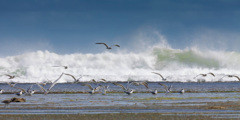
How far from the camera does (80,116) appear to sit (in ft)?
111

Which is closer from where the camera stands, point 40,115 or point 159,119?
point 159,119

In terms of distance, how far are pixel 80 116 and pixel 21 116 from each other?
4.85 metres

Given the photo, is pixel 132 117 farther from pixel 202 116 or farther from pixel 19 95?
pixel 19 95

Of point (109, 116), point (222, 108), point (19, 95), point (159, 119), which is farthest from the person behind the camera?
point (19, 95)

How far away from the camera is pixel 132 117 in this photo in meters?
32.8

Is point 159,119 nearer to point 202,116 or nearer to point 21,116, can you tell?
point 202,116

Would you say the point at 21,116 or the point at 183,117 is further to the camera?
the point at 21,116

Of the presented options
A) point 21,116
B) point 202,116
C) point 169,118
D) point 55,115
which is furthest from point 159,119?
point 21,116

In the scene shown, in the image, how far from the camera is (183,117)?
32.0 meters

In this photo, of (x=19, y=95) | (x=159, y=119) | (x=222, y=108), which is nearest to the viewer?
(x=159, y=119)

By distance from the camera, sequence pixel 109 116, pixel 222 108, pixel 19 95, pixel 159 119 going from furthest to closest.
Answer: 1. pixel 19 95
2. pixel 222 108
3. pixel 109 116
4. pixel 159 119

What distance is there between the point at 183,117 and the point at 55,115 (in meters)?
10.5

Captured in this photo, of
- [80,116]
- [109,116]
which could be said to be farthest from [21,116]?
[109,116]

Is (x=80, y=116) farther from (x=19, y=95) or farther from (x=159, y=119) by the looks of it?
(x=19, y=95)
